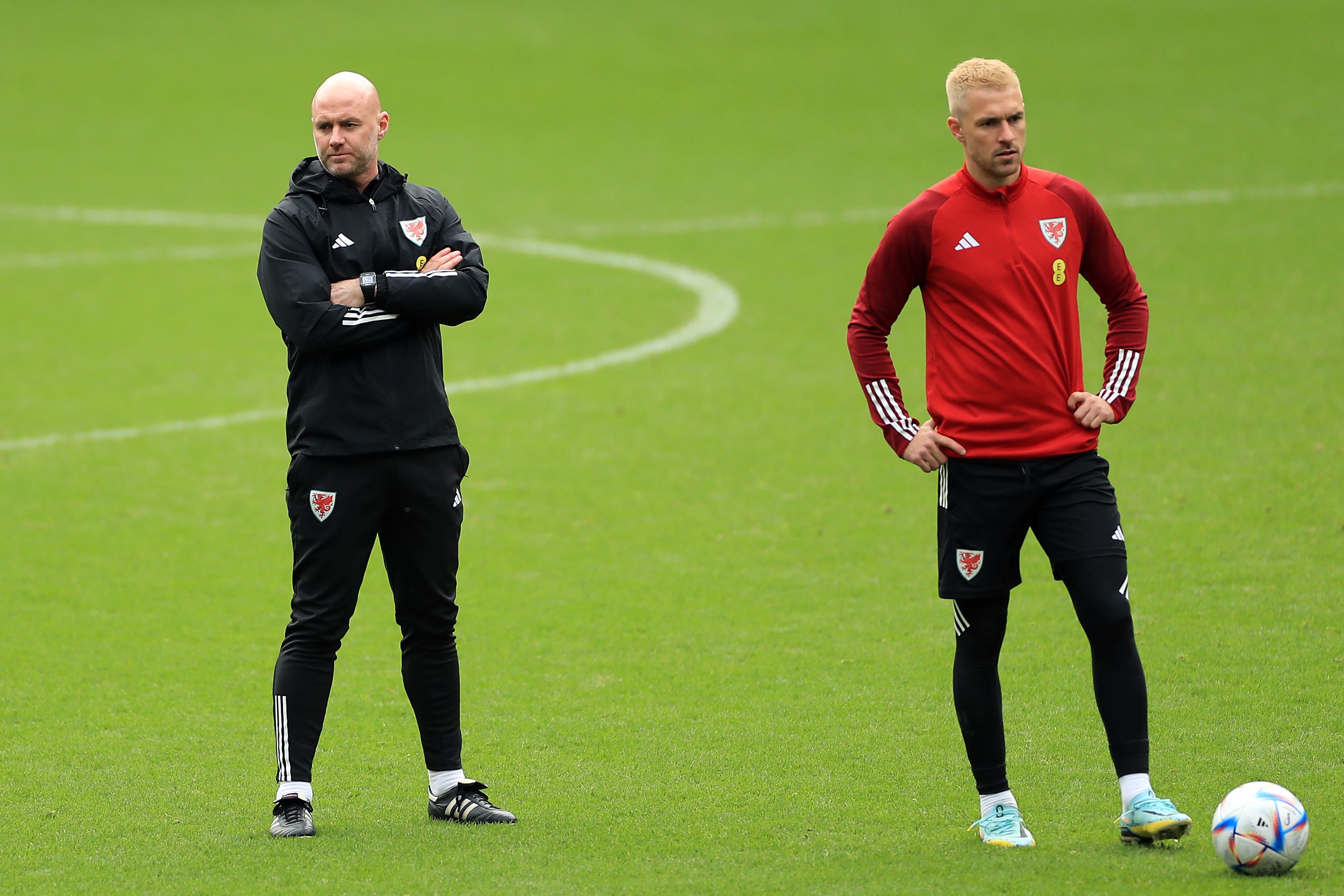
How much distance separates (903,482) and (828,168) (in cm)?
1281

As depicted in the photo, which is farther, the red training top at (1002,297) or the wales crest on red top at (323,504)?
the wales crest on red top at (323,504)

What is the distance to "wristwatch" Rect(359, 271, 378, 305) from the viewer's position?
5203mm

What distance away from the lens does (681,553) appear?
354 inches

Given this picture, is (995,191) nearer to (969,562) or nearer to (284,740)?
(969,562)

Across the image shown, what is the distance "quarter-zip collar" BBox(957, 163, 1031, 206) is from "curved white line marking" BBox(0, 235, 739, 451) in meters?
8.47

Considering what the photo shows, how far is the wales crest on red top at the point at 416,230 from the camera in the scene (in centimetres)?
542

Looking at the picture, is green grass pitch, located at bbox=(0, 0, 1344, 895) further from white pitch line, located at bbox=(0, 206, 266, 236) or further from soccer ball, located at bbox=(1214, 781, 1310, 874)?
white pitch line, located at bbox=(0, 206, 266, 236)

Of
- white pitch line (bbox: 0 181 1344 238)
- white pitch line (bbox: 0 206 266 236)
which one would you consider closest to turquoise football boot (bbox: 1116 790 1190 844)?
white pitch line (bbox: 0 181 1344 238)

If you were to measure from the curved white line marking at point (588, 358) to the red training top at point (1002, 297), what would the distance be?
836 centimetres

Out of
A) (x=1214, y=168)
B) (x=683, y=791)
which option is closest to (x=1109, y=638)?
(x=683, y=791)

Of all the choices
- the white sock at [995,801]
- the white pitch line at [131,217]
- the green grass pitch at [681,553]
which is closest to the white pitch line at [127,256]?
the green grass pitch at [681,553]

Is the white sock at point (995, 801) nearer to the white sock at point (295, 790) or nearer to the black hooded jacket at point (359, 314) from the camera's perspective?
the black hooded jacket at point (359, 314)

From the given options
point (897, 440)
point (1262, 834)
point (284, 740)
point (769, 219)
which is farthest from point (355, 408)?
point (769, 219)

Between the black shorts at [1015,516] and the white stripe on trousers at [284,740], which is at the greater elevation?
the black shorts at [1015,516]
